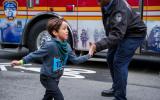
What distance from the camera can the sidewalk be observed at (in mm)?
6625

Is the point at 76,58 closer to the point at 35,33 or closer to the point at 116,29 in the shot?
the point at 116,29

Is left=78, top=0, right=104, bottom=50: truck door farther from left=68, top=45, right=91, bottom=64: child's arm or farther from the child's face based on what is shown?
the child's face

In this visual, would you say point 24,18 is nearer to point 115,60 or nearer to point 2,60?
point 2,60

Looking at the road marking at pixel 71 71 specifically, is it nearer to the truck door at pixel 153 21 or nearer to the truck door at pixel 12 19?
the truck door at pixel 12 19

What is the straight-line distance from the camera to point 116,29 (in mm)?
5406

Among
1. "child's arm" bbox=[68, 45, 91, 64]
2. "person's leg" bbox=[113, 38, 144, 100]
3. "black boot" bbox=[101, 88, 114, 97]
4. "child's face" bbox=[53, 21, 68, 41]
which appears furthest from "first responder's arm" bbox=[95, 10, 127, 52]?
"black boot" bbox=[101, 88, 114, 97]

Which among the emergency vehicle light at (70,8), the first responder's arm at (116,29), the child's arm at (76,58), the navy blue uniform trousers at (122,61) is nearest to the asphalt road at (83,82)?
the navy blue uniform trousers at (122,61)

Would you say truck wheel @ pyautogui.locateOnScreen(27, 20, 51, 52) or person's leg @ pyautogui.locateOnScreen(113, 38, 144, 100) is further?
truck wheel @ pyautogui.locateOnScreen(27, 20, 51, 52)

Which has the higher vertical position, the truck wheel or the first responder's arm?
the first responder's arm

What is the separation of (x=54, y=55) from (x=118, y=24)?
102 centimetres

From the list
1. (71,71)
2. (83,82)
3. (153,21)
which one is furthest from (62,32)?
(71,71)

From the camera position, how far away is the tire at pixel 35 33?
963cm

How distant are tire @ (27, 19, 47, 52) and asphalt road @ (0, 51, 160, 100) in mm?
400

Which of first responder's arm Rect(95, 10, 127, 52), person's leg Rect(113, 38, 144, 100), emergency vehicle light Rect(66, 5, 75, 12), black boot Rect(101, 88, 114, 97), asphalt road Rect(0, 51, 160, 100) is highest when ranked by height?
emergency vehicle light Rect(66, 5, 75, 12)
